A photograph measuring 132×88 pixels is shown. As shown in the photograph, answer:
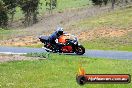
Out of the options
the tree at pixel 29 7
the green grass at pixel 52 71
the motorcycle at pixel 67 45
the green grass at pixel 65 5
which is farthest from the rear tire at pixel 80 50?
the green grass at pixel 65 5

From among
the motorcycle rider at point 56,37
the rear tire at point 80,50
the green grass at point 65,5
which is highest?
the motorcycle rider at point 56,37

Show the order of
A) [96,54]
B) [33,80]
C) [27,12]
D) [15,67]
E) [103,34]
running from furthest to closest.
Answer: [27,12], [103,34], [96,54], [15,67], [33,80]

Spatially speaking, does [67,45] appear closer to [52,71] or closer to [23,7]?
[52,71]

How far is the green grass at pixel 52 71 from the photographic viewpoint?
1666 centimetres

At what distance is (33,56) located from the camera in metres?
26.3

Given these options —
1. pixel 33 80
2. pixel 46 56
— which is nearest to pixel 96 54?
pixel 46 56

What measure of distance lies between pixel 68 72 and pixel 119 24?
119ft

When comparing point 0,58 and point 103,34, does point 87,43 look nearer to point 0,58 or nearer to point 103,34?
point 103,34

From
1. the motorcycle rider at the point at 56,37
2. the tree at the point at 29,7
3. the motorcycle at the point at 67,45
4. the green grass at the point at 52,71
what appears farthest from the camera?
the tree at the point at 29,7

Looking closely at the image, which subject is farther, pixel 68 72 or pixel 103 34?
pixel 103 34

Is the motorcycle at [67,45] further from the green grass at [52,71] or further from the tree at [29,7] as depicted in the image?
the tree at [29,7]

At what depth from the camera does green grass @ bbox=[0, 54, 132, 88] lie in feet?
54.6

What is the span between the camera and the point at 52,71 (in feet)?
67.1

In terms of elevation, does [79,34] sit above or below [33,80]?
below
